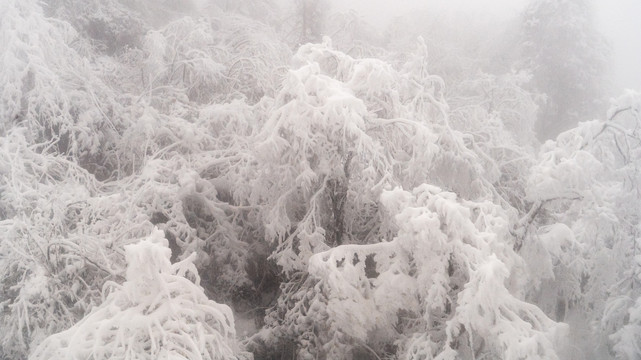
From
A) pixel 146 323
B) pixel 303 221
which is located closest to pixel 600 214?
pixel 303 221

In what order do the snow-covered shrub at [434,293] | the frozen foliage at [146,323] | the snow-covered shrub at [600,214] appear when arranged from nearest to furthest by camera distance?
1. the frozen foliage at [146,323]
2. the snow-covered shrub at [434,293]
3. the snow-covered shrub at [600,214]

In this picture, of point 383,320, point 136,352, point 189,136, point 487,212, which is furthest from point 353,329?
point 189,136

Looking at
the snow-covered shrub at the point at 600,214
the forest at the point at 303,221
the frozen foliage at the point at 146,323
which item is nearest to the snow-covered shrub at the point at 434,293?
the forest at the point at 303,221

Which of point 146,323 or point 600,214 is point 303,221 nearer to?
point 146,323

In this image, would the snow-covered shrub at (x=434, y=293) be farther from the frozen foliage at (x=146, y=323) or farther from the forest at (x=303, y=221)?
the frozen foliage at (x=146, y=323)

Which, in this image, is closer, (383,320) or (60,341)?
(60,341)

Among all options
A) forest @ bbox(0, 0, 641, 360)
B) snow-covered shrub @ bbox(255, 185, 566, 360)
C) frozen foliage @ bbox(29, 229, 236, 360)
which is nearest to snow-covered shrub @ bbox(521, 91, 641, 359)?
forest @ bbox(0, 0, 641, 360)

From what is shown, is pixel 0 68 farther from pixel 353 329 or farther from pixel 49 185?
pixel 353 329
